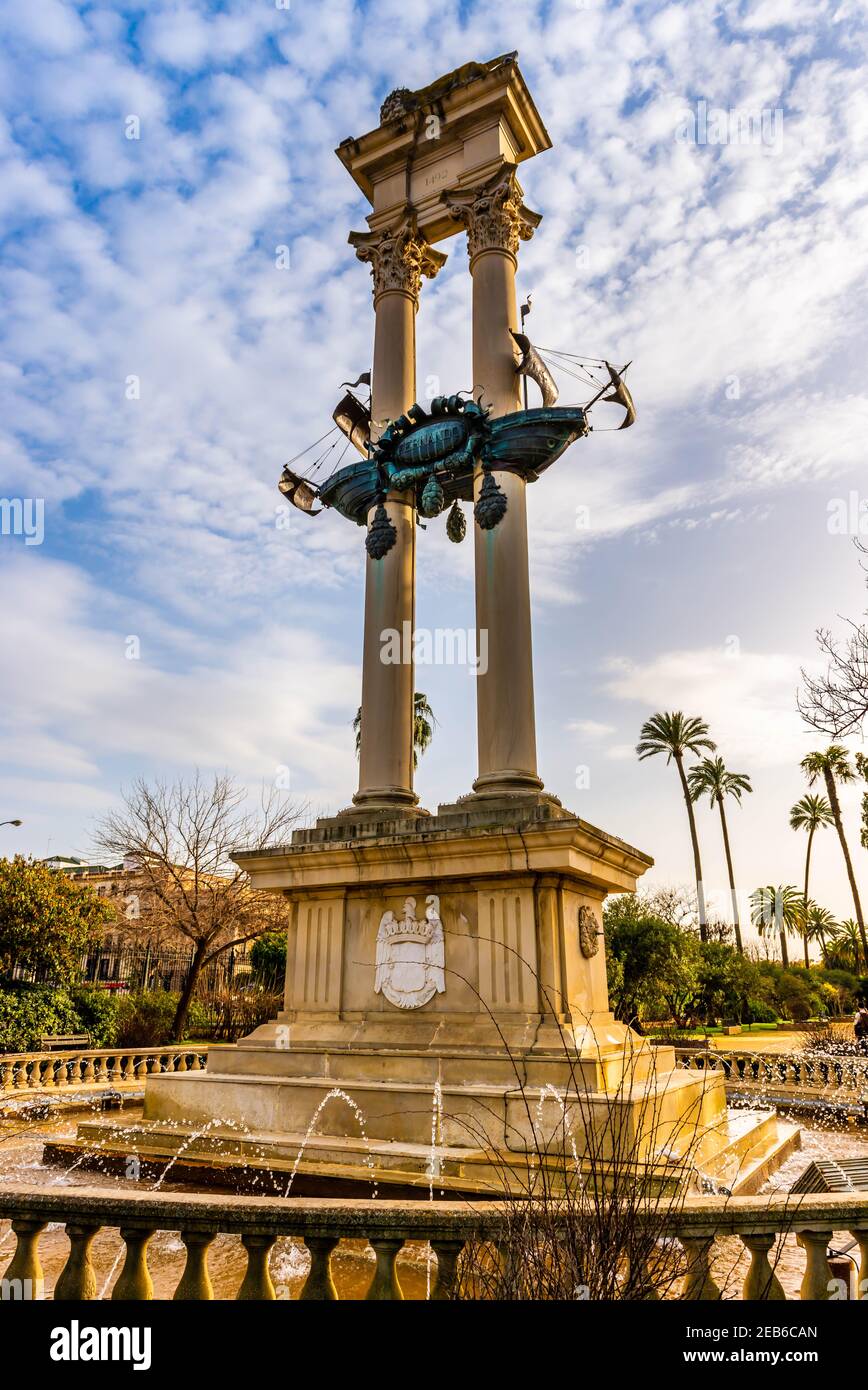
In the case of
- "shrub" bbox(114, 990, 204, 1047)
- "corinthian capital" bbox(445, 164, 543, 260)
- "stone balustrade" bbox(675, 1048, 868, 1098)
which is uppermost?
"corinthian capital" bbox(445, 164, 543, 260)

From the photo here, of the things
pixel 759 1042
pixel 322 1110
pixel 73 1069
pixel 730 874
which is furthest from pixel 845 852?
pixel 322 1110

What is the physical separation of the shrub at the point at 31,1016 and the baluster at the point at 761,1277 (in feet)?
63.4

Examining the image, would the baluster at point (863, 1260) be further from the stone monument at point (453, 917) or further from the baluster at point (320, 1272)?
the stone monument at point (453, 917)

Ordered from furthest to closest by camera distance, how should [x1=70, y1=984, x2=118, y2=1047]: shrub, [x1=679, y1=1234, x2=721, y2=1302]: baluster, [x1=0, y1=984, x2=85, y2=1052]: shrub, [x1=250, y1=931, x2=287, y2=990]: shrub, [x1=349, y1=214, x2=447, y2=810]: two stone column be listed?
[x1=250, y1=931, x2=287, y2=990]: shrub → [x1=70, y1=984, x2=118, y2=1047]: shrub → [x1=0, y1=984, x2=85, y2=1052]: shrub → [x1=349, y1=214, x2=447, y2=810]: two stone column → [x1=679, y1=1234, x2=721, y2=1302]: baluster

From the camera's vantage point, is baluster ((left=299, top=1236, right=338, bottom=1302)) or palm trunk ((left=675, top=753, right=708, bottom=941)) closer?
baluster ((left=299, top=1236, right=338, bottom=1302))

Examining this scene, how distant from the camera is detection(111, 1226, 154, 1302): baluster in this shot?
3457 mm

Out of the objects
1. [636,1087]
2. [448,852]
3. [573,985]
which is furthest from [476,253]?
[636,1087]

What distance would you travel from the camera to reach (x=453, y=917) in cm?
930

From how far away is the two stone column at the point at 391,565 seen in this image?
11.3m

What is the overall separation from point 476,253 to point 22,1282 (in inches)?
527

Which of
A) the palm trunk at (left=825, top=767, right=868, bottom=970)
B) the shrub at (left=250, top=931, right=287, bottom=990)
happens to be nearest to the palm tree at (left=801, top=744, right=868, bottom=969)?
the palm trunk at (left=825, top=767, right=868, bottom=970)

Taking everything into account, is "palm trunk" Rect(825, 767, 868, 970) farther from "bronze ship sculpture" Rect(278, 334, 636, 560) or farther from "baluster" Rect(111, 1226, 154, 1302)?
"baluster" Rect(111, 1226, 154, 1302)
